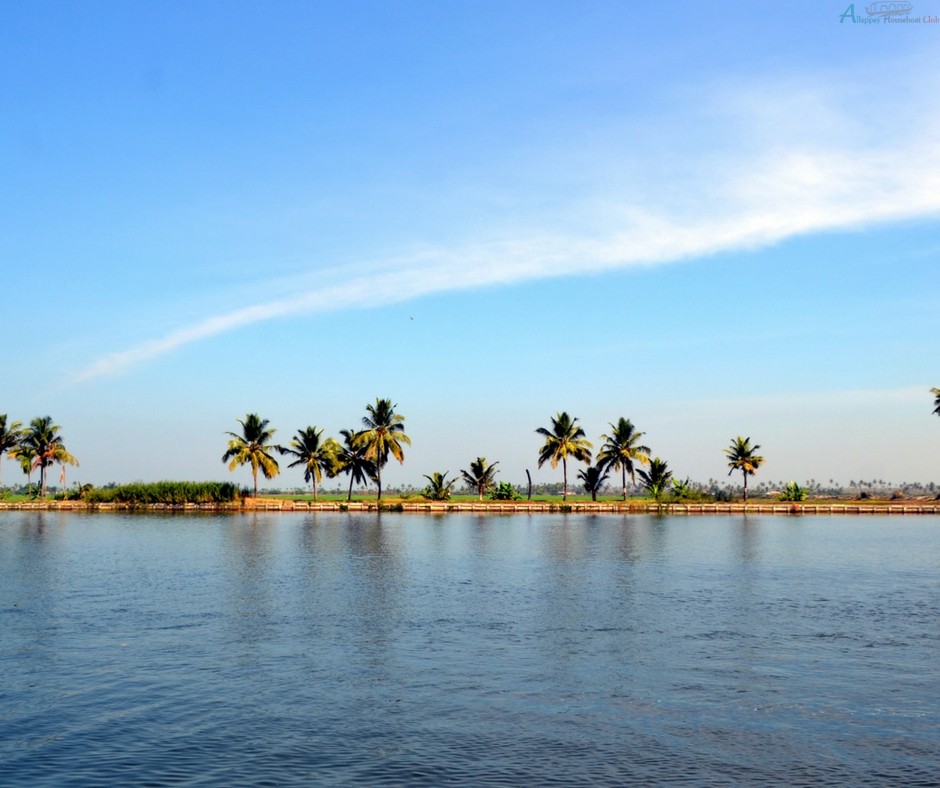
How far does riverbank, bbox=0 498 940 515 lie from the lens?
109 m

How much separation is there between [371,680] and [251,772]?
6.79 m

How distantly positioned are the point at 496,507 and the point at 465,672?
3584 inches

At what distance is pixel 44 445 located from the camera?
11356cm

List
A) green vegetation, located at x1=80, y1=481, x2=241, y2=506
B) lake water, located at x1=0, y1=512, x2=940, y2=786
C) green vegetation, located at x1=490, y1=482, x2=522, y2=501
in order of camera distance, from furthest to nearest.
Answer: green vegetation, located at x1=490, y1=482, x2=522, y2=501
green vegetation, located at x1=80, y1=481, x2=241, y2=506
lake water, located at x1=0, y1=512, x2=940, y2=786

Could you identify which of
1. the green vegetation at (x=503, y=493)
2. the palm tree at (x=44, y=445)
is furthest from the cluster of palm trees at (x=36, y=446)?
the green vegetation at (x=503, y=493)

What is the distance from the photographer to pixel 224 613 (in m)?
31.9

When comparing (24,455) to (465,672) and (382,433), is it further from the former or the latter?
(465,672)

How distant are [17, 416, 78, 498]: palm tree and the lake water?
69963mm

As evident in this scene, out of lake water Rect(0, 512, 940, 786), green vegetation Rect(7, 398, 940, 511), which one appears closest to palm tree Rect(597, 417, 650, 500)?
green vegetation Rect(7, 398, 940, 511)

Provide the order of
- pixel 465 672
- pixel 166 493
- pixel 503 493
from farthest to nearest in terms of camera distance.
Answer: pixel 503 493
pixel 166 493
pixel 465 672

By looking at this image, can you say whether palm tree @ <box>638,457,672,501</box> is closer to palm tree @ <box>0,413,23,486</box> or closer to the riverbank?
the riverbank

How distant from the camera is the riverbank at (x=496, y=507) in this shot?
359 feet

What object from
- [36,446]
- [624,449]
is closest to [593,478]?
[624,449]

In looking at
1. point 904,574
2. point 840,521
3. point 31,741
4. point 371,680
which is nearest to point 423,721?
point 371,680
